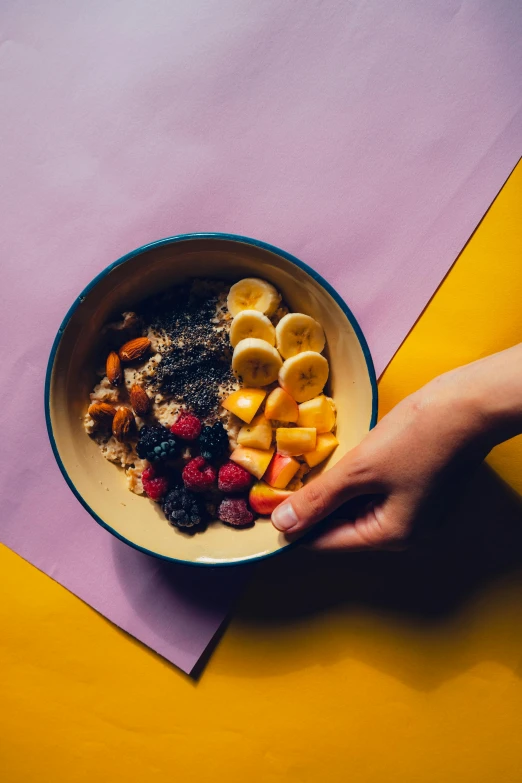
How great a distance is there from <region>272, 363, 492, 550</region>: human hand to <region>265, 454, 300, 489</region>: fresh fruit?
5cm

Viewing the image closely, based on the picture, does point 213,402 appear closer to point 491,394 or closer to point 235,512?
point 235,512

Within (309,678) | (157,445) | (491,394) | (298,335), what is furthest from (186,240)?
(309,678)

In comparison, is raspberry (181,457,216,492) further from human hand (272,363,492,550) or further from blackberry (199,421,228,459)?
human hand (272,363,492,550)

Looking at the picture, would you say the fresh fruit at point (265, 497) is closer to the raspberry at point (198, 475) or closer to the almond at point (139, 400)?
the raspberry at point (198, 475)

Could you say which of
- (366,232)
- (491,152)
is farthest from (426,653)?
(491,152)

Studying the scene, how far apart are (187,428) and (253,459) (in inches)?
5.2

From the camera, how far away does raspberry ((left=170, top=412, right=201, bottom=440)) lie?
1.02m

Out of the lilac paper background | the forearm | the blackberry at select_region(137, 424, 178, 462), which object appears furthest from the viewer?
the lilac paper background

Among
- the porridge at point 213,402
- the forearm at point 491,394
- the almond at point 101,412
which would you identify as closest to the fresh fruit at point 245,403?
the porridge at point 213,402

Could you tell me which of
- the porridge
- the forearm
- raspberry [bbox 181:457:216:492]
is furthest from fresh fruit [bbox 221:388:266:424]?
the forearm

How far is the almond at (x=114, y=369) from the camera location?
1.05m

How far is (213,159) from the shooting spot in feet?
3.94

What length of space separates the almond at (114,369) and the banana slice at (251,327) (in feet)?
0.72

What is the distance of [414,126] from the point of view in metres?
1.19
